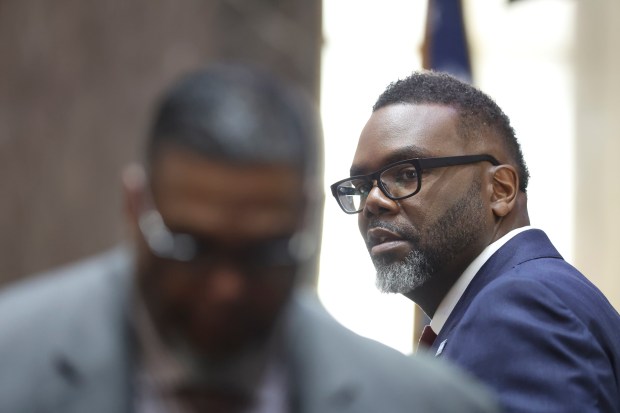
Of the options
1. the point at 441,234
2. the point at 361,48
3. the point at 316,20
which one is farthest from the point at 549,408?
the point at 361,48

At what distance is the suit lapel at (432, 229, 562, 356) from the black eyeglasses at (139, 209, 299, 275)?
5.13ft

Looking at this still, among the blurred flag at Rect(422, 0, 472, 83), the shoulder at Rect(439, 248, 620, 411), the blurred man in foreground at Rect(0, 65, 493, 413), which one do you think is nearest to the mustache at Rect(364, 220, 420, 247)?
the shoulder at Rect(439, 248, 620, 411)

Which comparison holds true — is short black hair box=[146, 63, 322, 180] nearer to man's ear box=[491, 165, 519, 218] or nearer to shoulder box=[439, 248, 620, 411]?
shoulder box=[439, 248, 620, 411]

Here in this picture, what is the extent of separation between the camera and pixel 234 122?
5.63 feet

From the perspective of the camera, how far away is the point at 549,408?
267cm

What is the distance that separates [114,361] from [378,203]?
1.86 metres

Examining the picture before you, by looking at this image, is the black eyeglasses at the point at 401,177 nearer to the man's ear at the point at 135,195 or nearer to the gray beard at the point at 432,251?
the gray beard at the point at 432,251

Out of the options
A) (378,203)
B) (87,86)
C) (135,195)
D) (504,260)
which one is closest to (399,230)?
(378,203)

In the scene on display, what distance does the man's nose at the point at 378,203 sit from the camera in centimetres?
351

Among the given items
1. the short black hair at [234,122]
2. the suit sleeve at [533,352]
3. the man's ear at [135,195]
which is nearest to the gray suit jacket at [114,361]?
the man's ear at [135,195]

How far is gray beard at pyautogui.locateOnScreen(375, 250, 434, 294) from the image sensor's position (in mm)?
3443

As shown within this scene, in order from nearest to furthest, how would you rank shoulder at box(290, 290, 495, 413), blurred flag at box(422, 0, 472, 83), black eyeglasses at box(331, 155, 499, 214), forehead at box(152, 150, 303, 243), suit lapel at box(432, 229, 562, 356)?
forehead at box(152, 150, 303, 243)
shoulder at box(290, 290, 495, 413)
suit lapel at box(432, 229, 562, 356)
black eyeglasses at box(331, 155, 499, 214)
blurred flag at box(422, 0, 472, 83)

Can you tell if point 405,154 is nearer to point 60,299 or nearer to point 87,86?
point 87,86

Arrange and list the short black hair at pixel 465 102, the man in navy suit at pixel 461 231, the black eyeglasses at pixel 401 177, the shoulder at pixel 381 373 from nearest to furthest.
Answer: the shoulder at pixel 381 373 → the man in navy suit at pixel 461 231 → the black eyeglasses at pixel 401 177 → the short black hair at pixel 465 102
